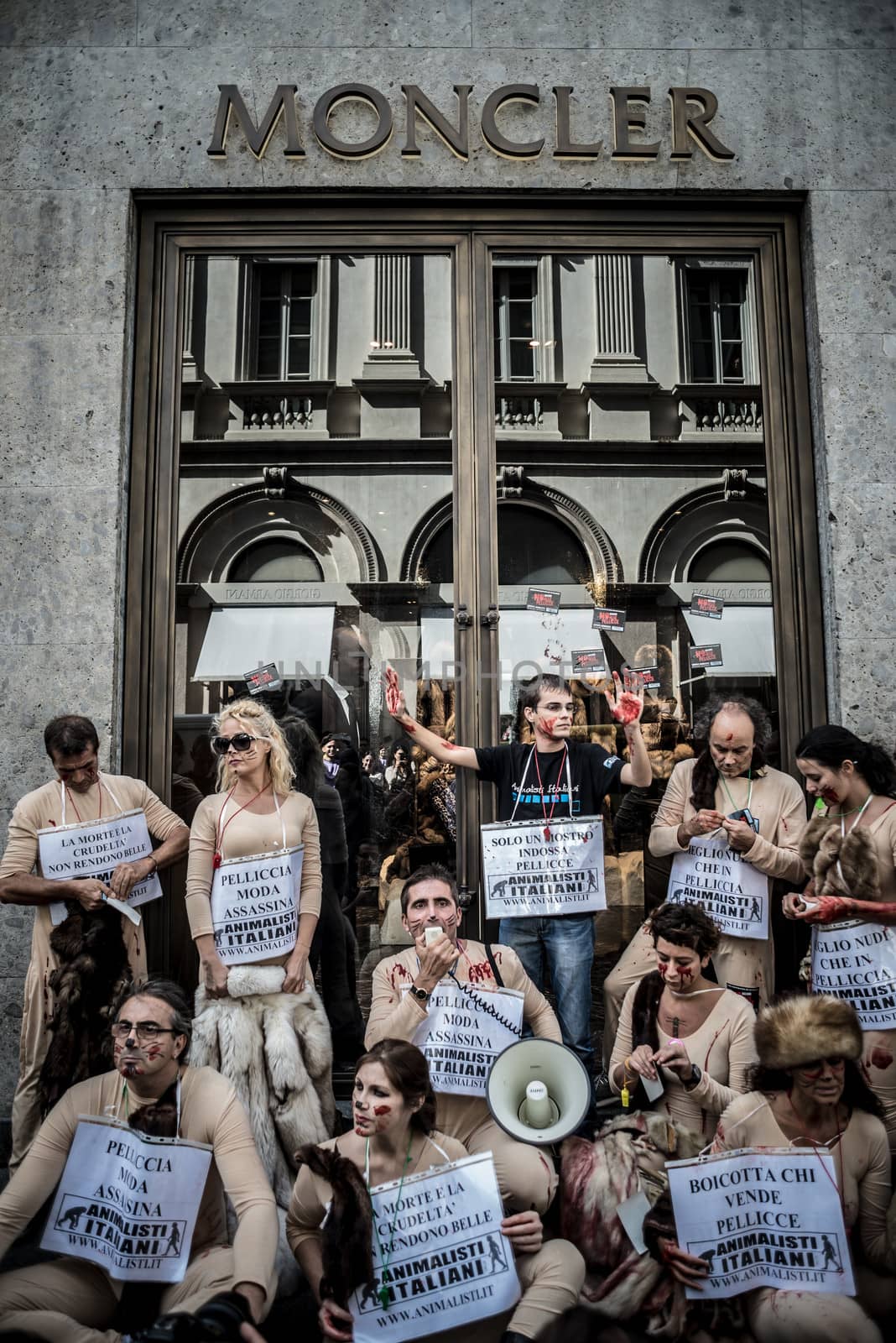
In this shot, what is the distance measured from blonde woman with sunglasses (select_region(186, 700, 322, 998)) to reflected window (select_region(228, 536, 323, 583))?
102 cm

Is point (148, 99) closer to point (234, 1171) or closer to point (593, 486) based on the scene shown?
point (593, 486)

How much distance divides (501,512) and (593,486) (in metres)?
0.56

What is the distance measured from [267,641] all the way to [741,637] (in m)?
2.70

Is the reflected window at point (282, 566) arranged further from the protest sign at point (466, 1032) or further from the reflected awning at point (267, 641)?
the protest sign at point (466, 1032)

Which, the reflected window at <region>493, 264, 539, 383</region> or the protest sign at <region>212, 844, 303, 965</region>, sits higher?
the reflected window at <region>493, 264, 539, 383</region>

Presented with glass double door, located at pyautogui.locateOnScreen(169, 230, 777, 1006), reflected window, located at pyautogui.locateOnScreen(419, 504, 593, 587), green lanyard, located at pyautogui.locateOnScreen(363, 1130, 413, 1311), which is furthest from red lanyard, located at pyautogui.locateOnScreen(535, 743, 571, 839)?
green lanyard, located at pyautogui.locateOnScreen(363, 1130, 413, 1311)

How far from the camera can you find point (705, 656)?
21.4 ft

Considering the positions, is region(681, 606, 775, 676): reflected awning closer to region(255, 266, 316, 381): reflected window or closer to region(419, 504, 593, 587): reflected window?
region(419, 504, 593, 587): reflected window

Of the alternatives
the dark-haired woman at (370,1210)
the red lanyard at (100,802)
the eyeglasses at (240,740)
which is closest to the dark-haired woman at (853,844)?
the dark-haired woman at (370,1210)

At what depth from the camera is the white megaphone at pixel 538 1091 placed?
414 centimetres

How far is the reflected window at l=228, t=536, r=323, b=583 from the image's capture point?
21.3 ft

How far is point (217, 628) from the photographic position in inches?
252

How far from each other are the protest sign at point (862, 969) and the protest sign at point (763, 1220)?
3.67 feet

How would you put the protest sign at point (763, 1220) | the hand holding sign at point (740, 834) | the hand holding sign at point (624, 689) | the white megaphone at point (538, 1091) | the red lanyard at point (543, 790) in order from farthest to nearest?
the hand holding sign at point (624, 689) < the red lanyard at point (543, 790) < the hand holding sign at point (740, 834) < the white megaphone at point (538, 1091) < the protest sign at point (763, 1220)
